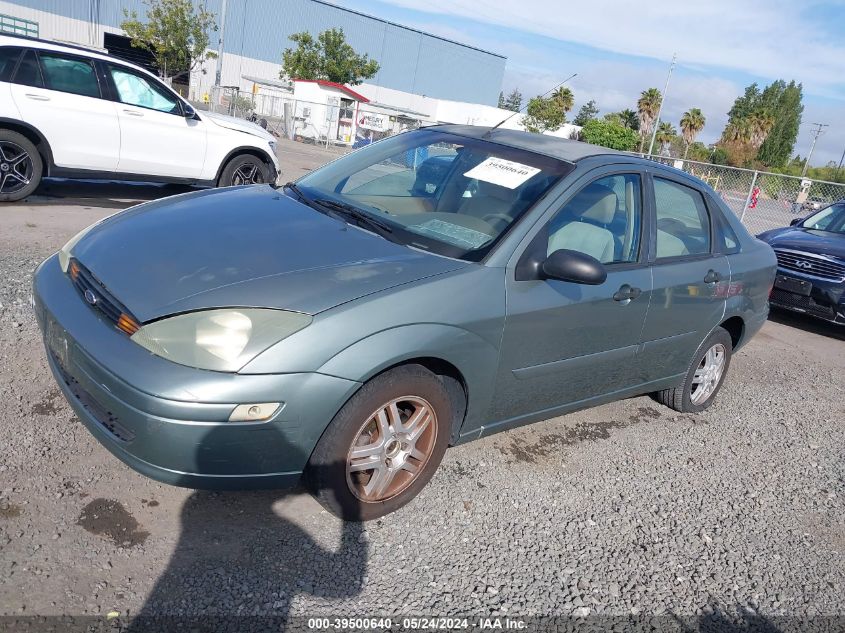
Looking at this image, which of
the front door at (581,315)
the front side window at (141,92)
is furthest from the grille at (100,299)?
the front side window at (141,92)

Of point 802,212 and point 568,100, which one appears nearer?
point 802,212

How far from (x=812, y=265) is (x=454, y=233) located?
6.33 metres

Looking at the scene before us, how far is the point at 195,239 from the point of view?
3.11 metres

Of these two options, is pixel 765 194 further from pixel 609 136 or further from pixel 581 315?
pixel 609 136

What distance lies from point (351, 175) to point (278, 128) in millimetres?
26936

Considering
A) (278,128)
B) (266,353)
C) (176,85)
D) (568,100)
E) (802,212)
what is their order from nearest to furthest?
1. (266,353)
2. (802,212)
3. (278,128)
4. (176,85)
5. (568,100)

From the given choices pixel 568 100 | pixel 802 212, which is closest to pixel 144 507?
pixel 802 212

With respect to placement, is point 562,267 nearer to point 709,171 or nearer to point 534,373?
point 534,373

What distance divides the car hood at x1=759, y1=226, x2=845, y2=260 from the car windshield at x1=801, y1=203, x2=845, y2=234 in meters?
0.18

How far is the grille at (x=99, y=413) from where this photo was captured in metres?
2.57

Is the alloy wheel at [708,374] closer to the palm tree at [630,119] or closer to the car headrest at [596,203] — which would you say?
the car headrest at [596,203]

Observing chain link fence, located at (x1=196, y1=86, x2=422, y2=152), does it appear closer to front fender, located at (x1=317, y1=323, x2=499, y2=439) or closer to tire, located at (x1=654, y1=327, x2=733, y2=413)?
tire, located at (x1=654, y1=327, x2=733, y2=413)

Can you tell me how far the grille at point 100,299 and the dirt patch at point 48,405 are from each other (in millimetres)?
816

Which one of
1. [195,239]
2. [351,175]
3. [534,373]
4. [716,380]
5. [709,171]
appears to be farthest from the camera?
[709,171]
